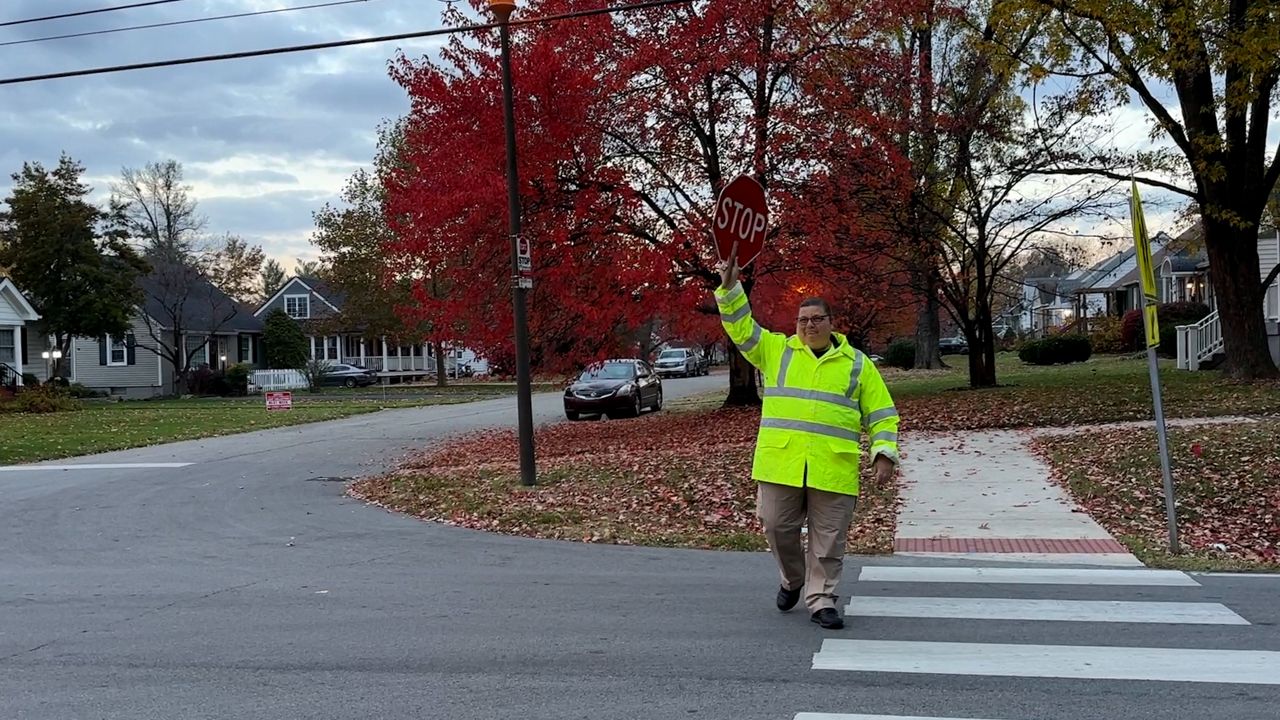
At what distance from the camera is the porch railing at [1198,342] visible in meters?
25.6

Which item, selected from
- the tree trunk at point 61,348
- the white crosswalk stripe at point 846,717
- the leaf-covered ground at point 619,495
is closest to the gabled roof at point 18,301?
the tree trunk at point 61,348

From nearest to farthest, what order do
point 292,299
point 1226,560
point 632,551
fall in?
point 1226,560 → point 632,551 → point 292,299

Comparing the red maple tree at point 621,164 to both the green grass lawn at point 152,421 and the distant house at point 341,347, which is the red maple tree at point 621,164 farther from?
the distant house at point 341,347

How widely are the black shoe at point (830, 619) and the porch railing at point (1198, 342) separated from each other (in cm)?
2301

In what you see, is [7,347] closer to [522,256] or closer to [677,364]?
[677,364]

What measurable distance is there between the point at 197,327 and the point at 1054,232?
138 feet

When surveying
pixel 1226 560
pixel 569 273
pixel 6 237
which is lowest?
pixel 1226 560

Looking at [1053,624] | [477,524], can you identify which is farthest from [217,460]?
[1053,624]

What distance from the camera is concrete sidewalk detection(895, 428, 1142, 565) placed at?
8500 millimetres

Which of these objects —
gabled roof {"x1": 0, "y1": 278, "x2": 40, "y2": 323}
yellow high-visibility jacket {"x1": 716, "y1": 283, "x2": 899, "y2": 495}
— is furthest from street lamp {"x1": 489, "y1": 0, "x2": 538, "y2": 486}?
gabled roof {"x1": 0, "y1": 278, "x2": 40, "y2": 323}

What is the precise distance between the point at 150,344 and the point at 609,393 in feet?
110

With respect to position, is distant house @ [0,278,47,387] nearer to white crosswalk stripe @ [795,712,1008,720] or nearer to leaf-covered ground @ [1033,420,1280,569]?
leaf-covered ground @ [1033,420,1280,569]

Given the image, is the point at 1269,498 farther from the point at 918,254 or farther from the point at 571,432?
the point at 571,432

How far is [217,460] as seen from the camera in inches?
691
